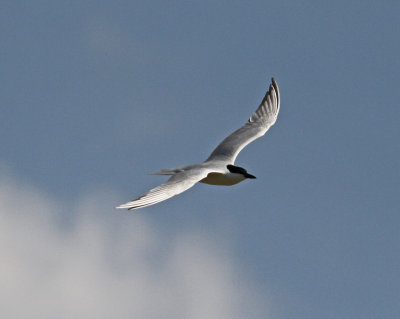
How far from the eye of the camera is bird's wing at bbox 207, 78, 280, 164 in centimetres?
2272

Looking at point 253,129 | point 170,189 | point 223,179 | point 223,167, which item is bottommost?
point 170,189

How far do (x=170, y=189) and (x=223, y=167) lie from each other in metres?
4.46

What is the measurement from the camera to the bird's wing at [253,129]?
2272 cm

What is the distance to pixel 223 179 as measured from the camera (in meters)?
20.4

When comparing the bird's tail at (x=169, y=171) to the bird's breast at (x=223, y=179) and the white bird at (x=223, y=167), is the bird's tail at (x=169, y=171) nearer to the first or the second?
the white bird at (x=223, y=167)

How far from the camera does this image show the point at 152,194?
51.8 ft

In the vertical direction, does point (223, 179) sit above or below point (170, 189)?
above

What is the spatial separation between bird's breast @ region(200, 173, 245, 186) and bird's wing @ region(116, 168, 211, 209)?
55.7 inches

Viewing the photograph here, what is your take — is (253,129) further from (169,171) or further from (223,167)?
(169,171)

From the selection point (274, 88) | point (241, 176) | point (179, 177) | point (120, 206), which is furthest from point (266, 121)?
point (120, 206)

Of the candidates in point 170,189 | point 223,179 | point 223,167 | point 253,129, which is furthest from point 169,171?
point 253,129

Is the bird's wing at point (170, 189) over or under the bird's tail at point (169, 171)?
under

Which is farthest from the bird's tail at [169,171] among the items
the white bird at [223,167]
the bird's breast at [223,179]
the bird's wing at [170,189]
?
the bird's breast at [223,179]

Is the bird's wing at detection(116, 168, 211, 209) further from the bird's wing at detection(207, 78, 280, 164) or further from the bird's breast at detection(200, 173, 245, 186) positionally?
the bird's wing at detection(207, 78, 280, 164)
